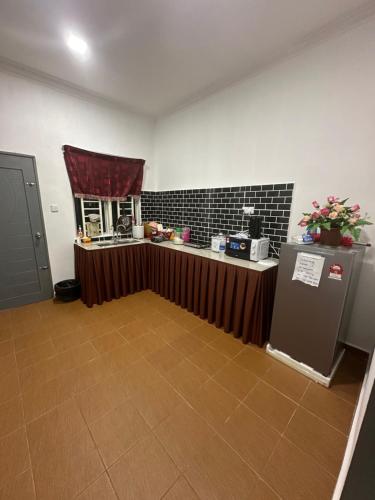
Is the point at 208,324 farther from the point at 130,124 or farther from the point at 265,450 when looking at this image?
the point at 130,124

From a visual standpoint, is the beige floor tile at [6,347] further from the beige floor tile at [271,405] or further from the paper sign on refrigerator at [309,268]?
the paper sign on refrigerator at [309,268]

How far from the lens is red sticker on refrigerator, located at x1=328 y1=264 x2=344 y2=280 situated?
138cm

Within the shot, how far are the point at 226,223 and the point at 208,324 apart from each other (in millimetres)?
1313

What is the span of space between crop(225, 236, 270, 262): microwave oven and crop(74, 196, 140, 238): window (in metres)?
2.01

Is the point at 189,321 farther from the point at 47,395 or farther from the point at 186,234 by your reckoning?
the point at 47,395

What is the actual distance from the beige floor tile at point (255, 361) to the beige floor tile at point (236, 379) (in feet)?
0.17

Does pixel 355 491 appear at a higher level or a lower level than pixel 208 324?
higher

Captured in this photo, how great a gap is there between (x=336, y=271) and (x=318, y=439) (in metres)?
1.05

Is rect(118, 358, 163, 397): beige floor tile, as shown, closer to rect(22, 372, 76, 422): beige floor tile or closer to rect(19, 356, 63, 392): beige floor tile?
rect(22, 372, 76, 422): beige floor tile

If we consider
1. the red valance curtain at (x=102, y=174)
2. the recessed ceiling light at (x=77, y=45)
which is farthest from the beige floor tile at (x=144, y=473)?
the recessed ceiling light at (x=77, y=45)

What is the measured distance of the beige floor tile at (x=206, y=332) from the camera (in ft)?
6.77

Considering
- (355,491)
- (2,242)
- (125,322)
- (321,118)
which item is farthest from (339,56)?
(2,242)

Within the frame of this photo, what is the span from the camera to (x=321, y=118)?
1798 millimetres

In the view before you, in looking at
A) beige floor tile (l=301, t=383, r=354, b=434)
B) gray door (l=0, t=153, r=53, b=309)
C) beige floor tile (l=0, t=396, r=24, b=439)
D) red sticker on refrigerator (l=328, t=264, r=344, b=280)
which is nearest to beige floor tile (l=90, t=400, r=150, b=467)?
beige floor tile (l=0, t=396, r=24, b=439)
